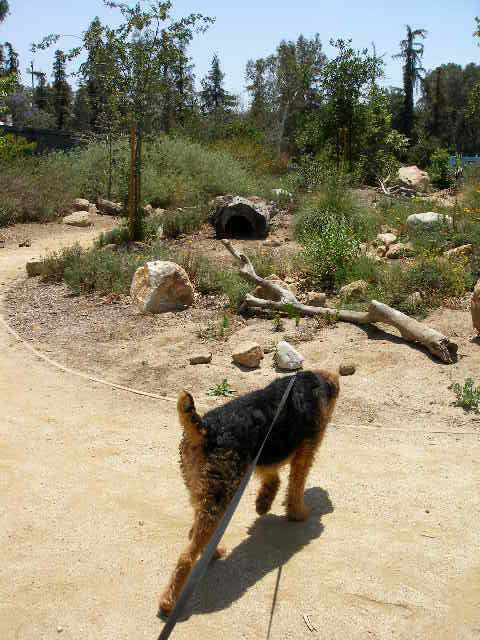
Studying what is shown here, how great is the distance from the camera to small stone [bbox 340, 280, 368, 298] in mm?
8469

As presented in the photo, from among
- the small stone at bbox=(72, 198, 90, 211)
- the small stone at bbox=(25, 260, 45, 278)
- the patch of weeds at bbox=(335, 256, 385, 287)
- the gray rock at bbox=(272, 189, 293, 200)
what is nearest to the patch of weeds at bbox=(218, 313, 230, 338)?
the patch of weeds at bbox=(335, 256, 385, 287)

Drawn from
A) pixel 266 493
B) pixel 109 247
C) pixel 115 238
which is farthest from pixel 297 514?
pixel 115 238

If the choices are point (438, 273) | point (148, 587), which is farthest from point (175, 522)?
point (438, 273)

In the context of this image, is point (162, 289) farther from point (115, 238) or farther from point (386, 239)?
point (386, 239)

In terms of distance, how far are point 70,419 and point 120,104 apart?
359 inches

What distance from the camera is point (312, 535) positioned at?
12.7 ft

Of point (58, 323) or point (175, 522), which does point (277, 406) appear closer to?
point (175, 522)

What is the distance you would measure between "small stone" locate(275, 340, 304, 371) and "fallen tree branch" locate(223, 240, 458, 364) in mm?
1214

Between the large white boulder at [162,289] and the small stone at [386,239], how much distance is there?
4.06 meters

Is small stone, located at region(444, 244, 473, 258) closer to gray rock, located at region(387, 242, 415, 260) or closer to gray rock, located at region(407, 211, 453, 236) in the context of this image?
gray rock, located at region(387, 242, 415, 260)

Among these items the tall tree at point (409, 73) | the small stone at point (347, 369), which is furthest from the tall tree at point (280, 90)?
the small stone at point (347, 369)

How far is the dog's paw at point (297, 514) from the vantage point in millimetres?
3977

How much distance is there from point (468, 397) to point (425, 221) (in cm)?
591

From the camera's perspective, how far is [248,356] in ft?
22.2
